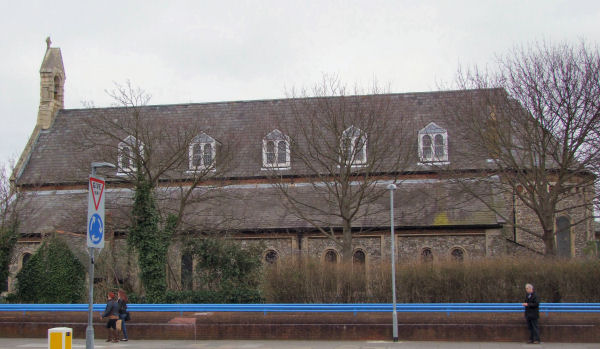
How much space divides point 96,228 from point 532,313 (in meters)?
11.3

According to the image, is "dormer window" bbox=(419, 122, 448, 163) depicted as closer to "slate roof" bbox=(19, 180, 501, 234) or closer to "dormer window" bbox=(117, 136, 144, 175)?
"slate roof" bbox=(19, 180, 501, 234)

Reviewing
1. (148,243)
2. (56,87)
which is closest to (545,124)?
(148,243)

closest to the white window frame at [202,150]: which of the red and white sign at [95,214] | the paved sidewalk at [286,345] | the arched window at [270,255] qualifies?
the arched window at [270,255]

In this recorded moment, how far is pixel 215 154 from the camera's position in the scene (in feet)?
105

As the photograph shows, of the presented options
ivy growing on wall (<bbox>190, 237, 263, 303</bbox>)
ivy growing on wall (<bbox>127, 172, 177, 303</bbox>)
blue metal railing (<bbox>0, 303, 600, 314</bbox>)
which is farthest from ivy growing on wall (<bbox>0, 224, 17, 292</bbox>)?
ivy growing on wall (<bbox>190, 237, 263, 303</bbox>)

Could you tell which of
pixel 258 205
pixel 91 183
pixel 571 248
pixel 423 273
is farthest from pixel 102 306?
pixel 571 248

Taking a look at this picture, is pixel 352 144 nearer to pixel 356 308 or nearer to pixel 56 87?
pixel 356 308

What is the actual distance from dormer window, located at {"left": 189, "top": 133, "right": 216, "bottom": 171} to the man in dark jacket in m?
16.5

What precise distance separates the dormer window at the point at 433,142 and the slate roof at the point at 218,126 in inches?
14.9

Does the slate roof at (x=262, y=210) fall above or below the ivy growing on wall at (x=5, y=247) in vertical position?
above

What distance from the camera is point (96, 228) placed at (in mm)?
12766

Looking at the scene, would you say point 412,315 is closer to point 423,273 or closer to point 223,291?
point 423,273

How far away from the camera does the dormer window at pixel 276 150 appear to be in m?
31.1

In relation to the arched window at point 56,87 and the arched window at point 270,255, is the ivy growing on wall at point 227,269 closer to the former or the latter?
the arched window at point 270,255
